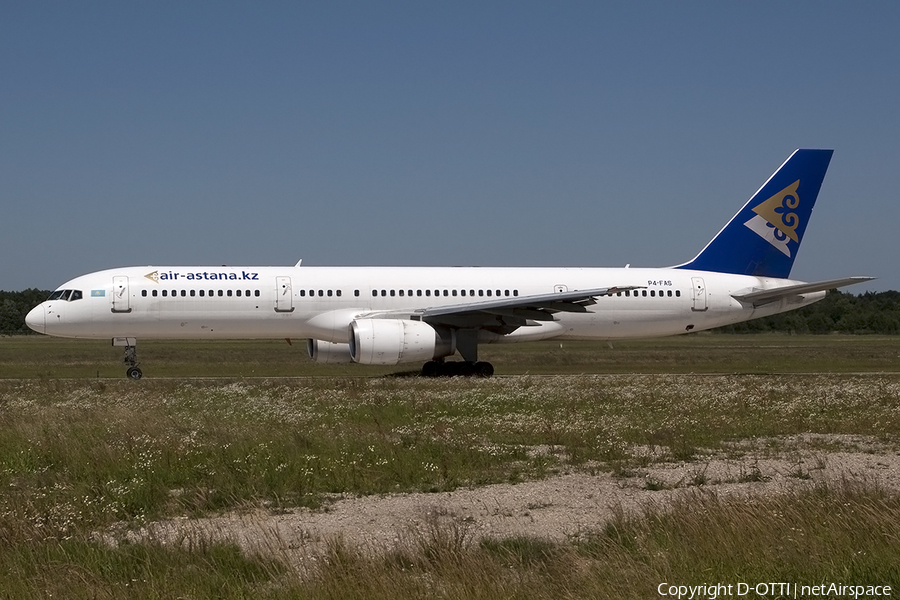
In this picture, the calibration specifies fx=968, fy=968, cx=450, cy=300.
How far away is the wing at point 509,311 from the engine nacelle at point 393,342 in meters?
0.60

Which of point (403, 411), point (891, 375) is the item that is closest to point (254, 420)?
point (403, 411)

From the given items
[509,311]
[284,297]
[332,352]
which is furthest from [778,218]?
[284,297]

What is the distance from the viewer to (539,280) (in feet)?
97.6

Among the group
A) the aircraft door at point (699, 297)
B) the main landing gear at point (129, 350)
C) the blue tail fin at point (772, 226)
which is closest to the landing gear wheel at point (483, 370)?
the aircraft door at point (699, 297)

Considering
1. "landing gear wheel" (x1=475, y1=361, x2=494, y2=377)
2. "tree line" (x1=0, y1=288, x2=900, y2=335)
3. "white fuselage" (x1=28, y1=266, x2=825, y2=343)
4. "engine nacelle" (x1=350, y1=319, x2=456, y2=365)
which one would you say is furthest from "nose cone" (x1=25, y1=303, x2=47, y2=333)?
"tree line" (x1=0, y1=288, x2=900, y2=335)

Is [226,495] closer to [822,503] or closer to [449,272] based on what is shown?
[822,503]

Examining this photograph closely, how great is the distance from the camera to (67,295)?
26.9m

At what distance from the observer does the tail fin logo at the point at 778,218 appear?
101ft

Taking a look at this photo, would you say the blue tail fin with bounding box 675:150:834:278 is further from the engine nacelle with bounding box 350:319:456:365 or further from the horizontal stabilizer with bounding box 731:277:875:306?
the engine nacelle with bounding box 350:319:456:365

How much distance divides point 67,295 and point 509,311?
1228cm

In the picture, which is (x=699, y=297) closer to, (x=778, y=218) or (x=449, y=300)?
(x=778, y=218)

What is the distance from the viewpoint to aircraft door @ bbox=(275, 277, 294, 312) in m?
27.4

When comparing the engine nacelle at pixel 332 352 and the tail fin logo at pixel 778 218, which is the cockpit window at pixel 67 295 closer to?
the engine nacelle at pixel 332 352

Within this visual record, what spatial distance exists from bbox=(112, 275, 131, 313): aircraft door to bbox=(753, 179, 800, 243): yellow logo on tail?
19.3 meters
